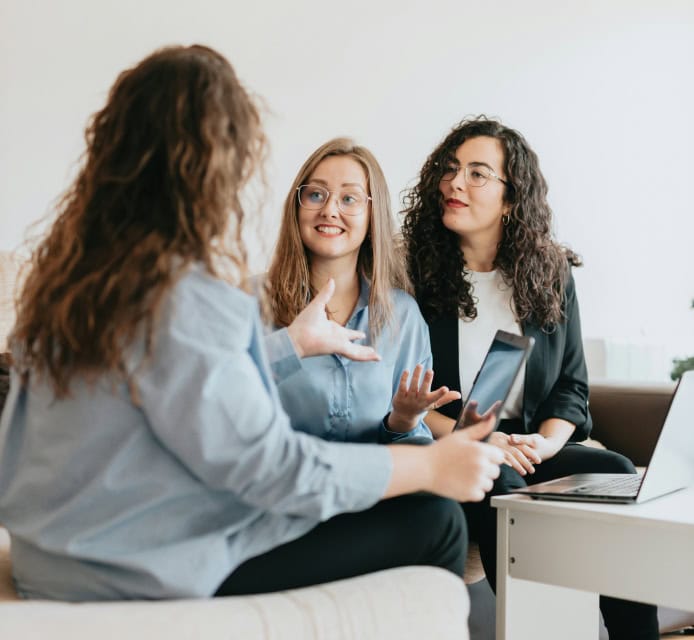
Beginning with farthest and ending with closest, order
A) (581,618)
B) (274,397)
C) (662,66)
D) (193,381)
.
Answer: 1. (662,66)
2. (581,618)
3. (274,397)
4. (193,381)

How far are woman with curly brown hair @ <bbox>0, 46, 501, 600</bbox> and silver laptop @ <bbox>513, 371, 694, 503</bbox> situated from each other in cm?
47

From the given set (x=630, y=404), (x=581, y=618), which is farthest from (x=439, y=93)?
(x=581, y=618)

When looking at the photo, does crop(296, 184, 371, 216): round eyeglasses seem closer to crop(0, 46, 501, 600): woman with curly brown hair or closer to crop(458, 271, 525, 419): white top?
crop(458, 271, 525, 419): white top

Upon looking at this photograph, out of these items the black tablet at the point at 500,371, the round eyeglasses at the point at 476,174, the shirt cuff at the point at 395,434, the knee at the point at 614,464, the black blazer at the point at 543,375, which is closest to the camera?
the black tablet at the point at 500,371

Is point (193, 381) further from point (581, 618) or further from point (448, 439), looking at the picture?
point (581, 618)

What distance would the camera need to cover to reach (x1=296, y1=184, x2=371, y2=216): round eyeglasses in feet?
6.29

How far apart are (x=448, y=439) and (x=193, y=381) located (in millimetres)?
369

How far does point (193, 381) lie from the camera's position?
3.33 feet

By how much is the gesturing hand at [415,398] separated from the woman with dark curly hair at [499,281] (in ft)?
1.20

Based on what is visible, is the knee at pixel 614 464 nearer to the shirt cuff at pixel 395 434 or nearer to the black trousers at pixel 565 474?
the black trousers at pixel 565 474

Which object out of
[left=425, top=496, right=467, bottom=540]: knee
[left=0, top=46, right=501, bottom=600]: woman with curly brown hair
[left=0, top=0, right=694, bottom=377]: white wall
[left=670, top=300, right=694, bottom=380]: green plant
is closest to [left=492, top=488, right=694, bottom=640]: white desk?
[left=425, top=496, right=467, bottom=540]: knee

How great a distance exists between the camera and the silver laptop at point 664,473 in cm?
146

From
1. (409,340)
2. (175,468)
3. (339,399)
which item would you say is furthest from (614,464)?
(175,468)

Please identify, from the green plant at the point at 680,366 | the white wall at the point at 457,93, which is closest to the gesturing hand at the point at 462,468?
the white wall at the point at 457,93
